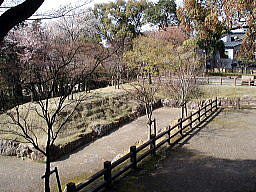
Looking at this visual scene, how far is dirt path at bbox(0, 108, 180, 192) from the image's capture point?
9.05m

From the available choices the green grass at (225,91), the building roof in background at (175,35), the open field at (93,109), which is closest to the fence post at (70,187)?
the open field at (93,109)

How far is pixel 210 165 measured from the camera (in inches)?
306

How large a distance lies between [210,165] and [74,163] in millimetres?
5980

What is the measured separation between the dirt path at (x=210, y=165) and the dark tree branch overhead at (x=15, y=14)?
494 centimetres

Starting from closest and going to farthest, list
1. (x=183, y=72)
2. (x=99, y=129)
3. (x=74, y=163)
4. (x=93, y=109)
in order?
(x=74, y=163) → (x=183, y=72) → (x=99, y=129) → (x=93, y=109)

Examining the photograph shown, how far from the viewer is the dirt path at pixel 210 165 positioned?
641 cm

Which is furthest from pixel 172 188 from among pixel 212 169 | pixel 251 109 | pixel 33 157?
pixel 251 109

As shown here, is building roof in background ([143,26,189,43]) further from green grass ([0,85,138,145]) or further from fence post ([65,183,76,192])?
fence post ([65,183,76,192])

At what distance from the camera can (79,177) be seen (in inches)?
367

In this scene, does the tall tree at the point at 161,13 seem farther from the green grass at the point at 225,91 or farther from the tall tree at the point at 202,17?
the tall tree at the point at 202,17

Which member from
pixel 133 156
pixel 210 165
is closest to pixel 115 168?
pixel 133 156

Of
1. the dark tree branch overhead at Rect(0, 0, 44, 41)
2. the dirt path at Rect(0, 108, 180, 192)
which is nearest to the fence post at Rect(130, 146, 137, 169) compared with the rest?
the dirt path at Rect(0, 108, 180, 192)

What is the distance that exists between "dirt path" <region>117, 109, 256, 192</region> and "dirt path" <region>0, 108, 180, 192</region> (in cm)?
356

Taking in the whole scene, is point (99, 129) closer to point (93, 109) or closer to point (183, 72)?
point (93, 109)
